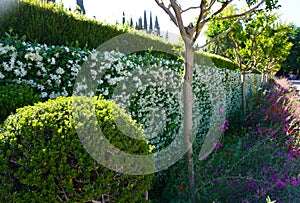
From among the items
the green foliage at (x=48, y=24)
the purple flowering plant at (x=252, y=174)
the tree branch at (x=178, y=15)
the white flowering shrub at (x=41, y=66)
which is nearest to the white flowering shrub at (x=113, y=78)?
the white flowering shrub at (x=41, y=66)

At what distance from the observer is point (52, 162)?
1.72 m

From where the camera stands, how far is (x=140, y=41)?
193 inches

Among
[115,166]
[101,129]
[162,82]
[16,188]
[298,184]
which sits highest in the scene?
[162,82]

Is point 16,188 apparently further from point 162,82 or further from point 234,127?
point 234,127

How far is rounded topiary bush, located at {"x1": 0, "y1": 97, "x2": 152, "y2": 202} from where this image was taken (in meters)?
1.73

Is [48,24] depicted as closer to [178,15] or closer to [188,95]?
[178,15]

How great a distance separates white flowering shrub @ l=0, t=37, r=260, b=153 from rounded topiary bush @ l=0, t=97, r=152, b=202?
0.89m

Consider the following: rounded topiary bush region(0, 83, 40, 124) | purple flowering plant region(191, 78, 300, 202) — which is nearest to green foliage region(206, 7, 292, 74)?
purple flowering plant region(191, 78, 300, 202)

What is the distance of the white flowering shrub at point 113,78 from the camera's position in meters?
2.71

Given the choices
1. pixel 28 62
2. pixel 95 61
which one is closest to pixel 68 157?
pixel 28 62

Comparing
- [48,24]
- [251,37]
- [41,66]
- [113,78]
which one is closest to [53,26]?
[48,24]

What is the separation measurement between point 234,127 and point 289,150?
6.16 feet

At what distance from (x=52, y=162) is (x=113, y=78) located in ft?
5.23

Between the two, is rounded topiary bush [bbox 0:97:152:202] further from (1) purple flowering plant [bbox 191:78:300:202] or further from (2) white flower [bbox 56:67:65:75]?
(1) purple flowering plant [bbox 191:78:300:202]
